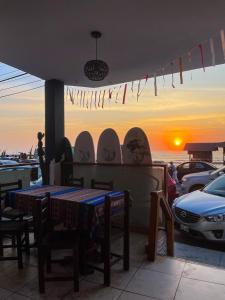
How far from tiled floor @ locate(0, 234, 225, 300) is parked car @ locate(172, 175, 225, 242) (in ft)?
3.68

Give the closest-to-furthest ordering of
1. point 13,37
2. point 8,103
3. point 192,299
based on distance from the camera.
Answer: point 192,299, point 13,37, point 8,103

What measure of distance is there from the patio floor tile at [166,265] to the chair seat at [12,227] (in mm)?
1353

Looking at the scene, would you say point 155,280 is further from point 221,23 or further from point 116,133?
point 221,23

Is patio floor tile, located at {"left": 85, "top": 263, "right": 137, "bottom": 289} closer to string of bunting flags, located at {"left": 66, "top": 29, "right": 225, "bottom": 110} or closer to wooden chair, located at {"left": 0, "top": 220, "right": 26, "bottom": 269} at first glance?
wooden chair, located at {"left": 0, "top": 220, "right": 26, "bottom": 269}

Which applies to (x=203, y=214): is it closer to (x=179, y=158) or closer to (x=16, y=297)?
(x=16, y=297)

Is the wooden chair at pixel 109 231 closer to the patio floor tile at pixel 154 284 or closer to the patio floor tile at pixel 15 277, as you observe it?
the patio floor tile at pixel 154 284

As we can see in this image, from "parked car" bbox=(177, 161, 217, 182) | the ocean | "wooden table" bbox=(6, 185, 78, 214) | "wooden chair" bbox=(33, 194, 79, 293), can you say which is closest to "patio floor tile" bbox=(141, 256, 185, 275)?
"wooden chair" bbox=(33, 194, 79, 293)

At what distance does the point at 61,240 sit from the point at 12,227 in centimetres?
70

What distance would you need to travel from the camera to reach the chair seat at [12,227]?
2.68 m

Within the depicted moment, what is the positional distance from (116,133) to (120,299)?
267 cm

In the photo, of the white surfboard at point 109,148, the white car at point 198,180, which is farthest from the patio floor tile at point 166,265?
the white car at point 198,180

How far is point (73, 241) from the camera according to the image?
7.68 feet

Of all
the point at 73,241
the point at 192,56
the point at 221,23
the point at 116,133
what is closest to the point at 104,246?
the point at 73,241

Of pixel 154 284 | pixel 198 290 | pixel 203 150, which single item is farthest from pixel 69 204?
pixel 203 150
